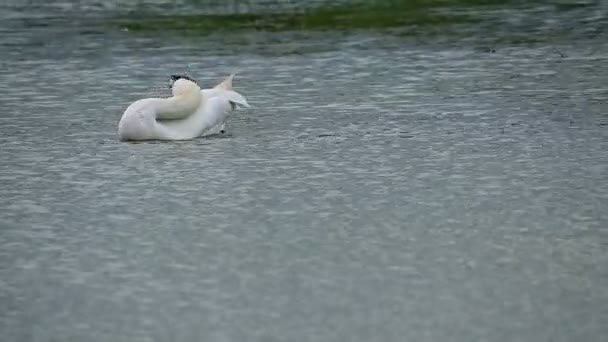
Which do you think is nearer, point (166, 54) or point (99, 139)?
point (99, 139)

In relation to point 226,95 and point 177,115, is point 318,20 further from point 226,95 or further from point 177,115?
Answer: point 177,115

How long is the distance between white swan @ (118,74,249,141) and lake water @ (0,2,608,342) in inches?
4.7

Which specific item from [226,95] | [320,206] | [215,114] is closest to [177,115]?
[215,114]

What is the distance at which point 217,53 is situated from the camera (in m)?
16.9

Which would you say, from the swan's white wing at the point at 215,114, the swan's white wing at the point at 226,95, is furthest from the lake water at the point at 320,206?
the swan's white wing at the point at 226,95

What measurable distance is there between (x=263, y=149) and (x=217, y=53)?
6.32 metres

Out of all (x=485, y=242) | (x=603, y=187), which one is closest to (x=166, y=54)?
(x=603, y=187)

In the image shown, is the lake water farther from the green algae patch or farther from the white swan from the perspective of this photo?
the green algae patch

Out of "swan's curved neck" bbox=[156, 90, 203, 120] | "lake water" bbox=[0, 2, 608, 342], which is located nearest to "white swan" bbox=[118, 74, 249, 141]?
"swan's curved neck" bbox=[156, 90, 203, 120]

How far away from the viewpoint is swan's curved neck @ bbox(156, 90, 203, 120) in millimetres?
11062

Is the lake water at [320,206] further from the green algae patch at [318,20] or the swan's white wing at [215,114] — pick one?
the green algae patch at [318,20]

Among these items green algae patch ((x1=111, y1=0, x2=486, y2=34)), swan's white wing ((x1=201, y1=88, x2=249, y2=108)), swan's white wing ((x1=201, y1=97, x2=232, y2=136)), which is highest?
swan's white wing ((x1=201, y1=88, x2=249, y2=108))

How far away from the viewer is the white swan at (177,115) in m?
11.1

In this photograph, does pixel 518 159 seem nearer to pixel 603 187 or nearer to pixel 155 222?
pixel 603 187
